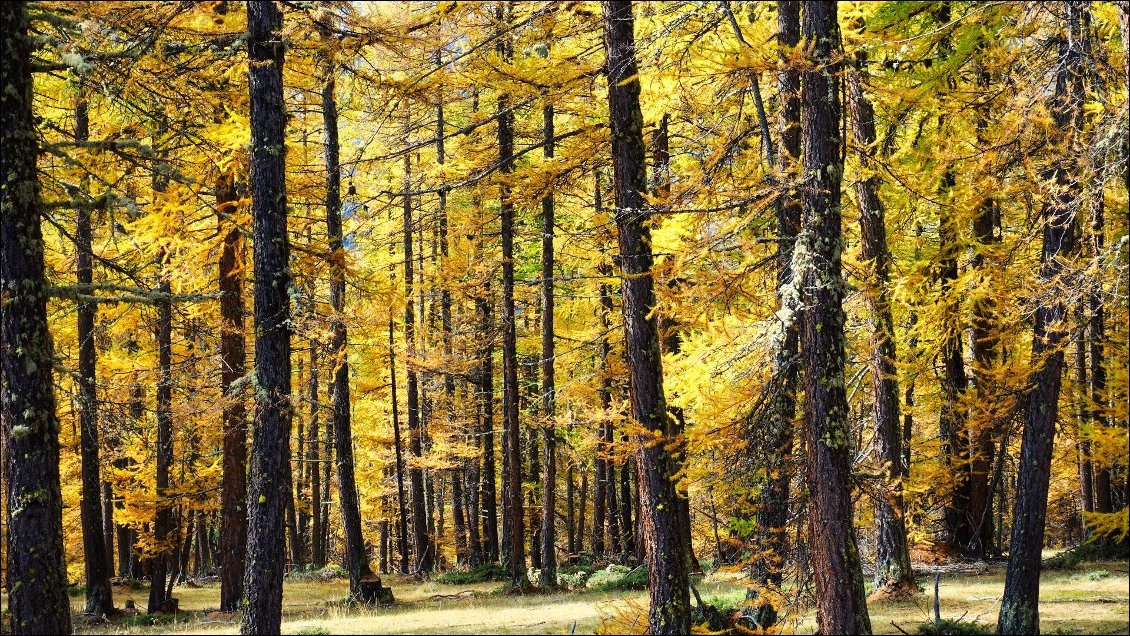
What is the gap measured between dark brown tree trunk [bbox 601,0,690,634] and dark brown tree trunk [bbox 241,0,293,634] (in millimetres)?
3697

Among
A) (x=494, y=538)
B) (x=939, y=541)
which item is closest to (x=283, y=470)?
(x=939, y=541)

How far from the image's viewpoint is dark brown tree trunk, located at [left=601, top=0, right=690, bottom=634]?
8.20 meters

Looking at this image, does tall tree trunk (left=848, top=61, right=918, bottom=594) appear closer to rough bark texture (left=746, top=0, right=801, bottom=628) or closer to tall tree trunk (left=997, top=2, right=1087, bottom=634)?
tall tree trunk (left=997, top=2, right=1087, bottom=634)

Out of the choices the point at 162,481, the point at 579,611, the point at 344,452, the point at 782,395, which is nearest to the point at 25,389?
the point at 782,395

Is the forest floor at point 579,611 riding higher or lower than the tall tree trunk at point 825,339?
lower

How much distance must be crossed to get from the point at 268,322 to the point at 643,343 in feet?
13.4

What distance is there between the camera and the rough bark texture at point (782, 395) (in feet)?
25.6

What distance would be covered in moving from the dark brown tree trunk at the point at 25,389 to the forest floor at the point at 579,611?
505 centimetres

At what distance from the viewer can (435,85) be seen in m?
8.98

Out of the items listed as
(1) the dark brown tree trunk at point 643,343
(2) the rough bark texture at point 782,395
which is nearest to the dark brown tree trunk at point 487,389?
(2) the rough bark texture at point 782,395

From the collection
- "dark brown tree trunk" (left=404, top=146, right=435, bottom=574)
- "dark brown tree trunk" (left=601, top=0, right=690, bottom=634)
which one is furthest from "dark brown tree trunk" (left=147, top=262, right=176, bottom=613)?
"dark brown tree trunk" (left=601, top=0, right=690, bottom=634)

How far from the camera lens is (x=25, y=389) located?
24.3 feet

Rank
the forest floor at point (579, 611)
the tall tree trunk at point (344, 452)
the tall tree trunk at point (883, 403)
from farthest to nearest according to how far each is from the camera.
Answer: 1. the tall tree trunk at point (344, 452)
2. the tall tree trunk at point (883, 403)
3. the forest floor at point (579, 611)

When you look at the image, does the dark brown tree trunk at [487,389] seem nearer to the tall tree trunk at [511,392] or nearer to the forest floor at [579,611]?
the tall tree trunk at [511,392]
